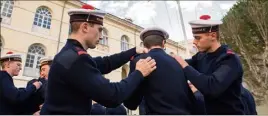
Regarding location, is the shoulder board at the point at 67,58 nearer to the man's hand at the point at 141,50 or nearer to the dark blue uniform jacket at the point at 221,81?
the man's hand at the point at 141,50

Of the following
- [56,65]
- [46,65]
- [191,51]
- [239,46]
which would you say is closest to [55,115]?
[56,65]

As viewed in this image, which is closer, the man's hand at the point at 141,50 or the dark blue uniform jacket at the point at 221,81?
the dark blue uniform jacket at the point at 221,81

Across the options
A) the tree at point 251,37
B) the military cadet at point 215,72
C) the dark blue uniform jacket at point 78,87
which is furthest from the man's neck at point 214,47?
the tree at point 251,37

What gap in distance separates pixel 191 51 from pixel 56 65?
1020 inches

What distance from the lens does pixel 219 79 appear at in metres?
1.79

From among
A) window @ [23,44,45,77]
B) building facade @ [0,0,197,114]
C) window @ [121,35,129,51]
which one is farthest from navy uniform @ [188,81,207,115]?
window @ [121,35,129,51]

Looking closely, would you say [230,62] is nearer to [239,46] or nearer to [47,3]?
[239,46]

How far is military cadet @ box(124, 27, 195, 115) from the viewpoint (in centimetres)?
186

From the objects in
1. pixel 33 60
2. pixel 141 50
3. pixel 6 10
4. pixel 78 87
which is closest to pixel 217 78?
pixel 141 50

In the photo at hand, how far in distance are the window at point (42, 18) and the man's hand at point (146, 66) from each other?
44.1 ft

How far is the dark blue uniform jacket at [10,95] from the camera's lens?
9.72 ft

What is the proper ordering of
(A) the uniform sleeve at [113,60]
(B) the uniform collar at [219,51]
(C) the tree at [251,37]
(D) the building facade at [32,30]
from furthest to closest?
(D) the building facade at [32,30]
(C) the tree at [251,37]
(A) the uniform sleeve at [113,60]
(B) the uniform collar at [219,51]

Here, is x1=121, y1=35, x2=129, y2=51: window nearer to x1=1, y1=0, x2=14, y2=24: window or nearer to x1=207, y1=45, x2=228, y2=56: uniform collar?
x1=1, y1=0, x2=14, y2=24: window

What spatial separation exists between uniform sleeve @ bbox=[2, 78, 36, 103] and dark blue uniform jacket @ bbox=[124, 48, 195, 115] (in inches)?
72.1
